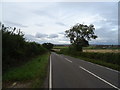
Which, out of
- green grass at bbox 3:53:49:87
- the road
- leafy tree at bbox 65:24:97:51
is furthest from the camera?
leafy tree at bbox 65:24:97:51

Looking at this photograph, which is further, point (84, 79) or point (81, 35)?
point (81, 35)

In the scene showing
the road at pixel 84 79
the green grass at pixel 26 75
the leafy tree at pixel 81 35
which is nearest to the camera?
the road at pixel 84 79

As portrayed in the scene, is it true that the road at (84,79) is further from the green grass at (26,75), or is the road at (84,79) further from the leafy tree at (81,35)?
the leafy tree at (81,35)

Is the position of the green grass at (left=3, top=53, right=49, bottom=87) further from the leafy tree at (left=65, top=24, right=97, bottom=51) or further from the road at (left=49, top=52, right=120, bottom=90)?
the leafy tree at (left=65, top=24, right=97, bottom=51)

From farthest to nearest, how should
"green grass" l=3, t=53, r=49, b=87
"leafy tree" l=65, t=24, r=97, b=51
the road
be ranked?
"leafy tree" l=65, t=24, r=97, b=51, "green grass" l=3, t=53, r=49, b=87, the road

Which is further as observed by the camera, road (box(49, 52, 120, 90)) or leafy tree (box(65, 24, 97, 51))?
leafy tree (box(65, 24, 97, 51))

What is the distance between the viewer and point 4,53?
1383 centimetres

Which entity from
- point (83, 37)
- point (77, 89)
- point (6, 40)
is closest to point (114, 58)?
point (6, 40)

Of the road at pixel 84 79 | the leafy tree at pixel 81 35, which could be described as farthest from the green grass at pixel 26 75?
the leafy tree at pixel 81 35

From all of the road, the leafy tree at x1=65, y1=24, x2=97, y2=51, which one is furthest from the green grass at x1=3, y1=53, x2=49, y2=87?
the leafy tree at x1=65, y1=24, x2=97, y2=51

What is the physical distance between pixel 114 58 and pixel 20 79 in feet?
55.2

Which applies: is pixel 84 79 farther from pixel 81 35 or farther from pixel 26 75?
pixel 81 35

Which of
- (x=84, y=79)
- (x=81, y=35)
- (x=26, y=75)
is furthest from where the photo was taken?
(x=81, y=35)

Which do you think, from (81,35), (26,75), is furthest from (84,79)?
(81,35)
